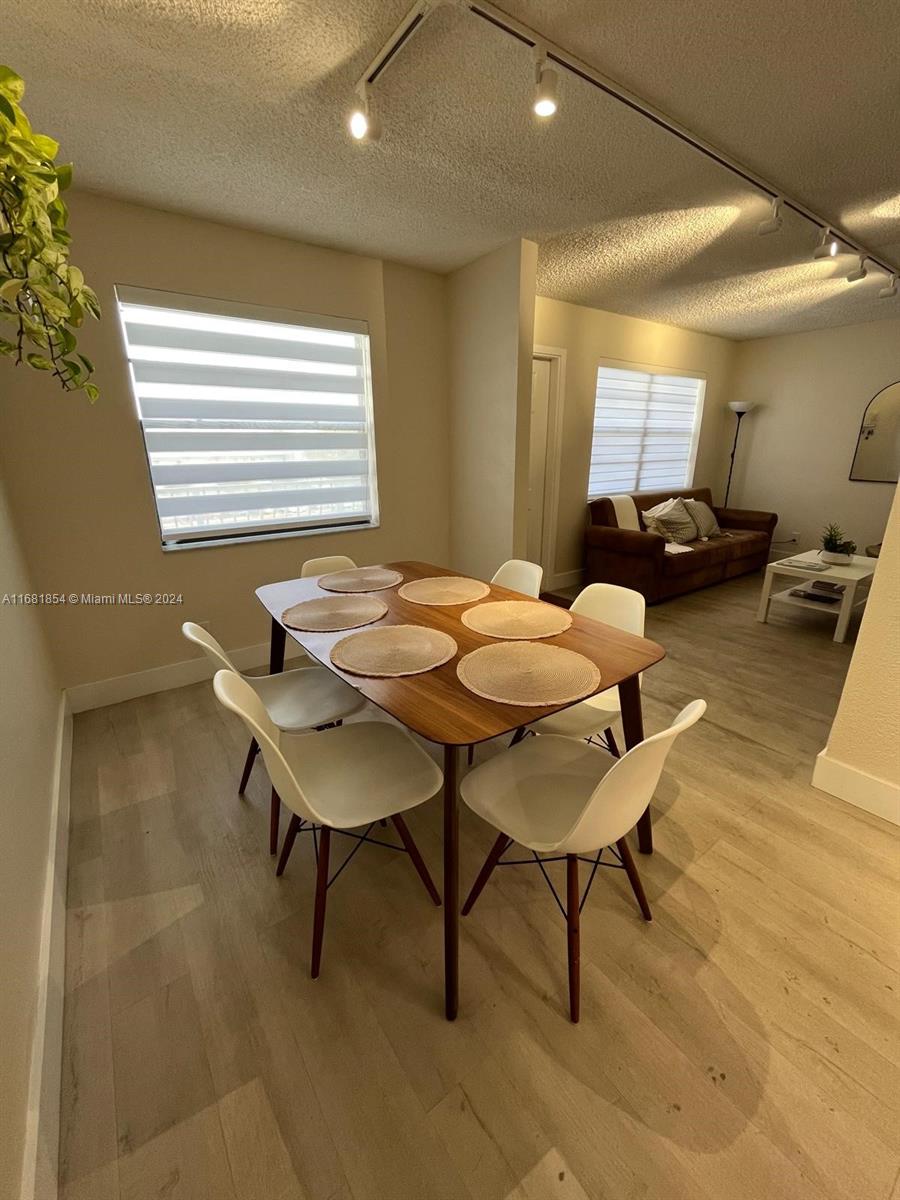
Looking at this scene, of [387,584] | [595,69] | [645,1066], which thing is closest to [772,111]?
[595,69]

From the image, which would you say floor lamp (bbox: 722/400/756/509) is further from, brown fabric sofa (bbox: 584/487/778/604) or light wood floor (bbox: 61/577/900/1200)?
light wood floor (bbox: 61/577/900/1200)

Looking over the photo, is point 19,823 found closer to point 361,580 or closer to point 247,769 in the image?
point 247,769

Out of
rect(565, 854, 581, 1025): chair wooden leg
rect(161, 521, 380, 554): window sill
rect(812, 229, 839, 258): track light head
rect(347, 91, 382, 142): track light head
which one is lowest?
rect(565, 854, 581, 1025): chair wooden leg

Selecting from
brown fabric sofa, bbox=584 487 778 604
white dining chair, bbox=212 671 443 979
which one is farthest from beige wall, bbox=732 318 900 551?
white dining chair, bbox=212 671 443 979

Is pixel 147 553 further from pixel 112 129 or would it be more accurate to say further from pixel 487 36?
pixel 487 36

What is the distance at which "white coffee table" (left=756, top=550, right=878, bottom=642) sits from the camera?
3299 millimetres

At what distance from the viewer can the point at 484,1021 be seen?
1.17 meters

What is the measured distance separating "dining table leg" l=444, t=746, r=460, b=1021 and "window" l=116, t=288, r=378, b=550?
7.80 feet

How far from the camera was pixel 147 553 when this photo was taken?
2617mm

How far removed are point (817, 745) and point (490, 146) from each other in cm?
298

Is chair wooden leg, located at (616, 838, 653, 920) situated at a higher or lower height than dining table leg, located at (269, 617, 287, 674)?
lower

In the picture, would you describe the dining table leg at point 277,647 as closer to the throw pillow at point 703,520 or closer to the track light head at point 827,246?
the track light head at point 827,246

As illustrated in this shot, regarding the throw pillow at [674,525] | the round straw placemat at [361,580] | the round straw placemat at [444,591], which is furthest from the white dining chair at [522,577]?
the throw pillow at [674,525]

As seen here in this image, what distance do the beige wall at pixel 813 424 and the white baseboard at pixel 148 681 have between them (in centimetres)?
612
